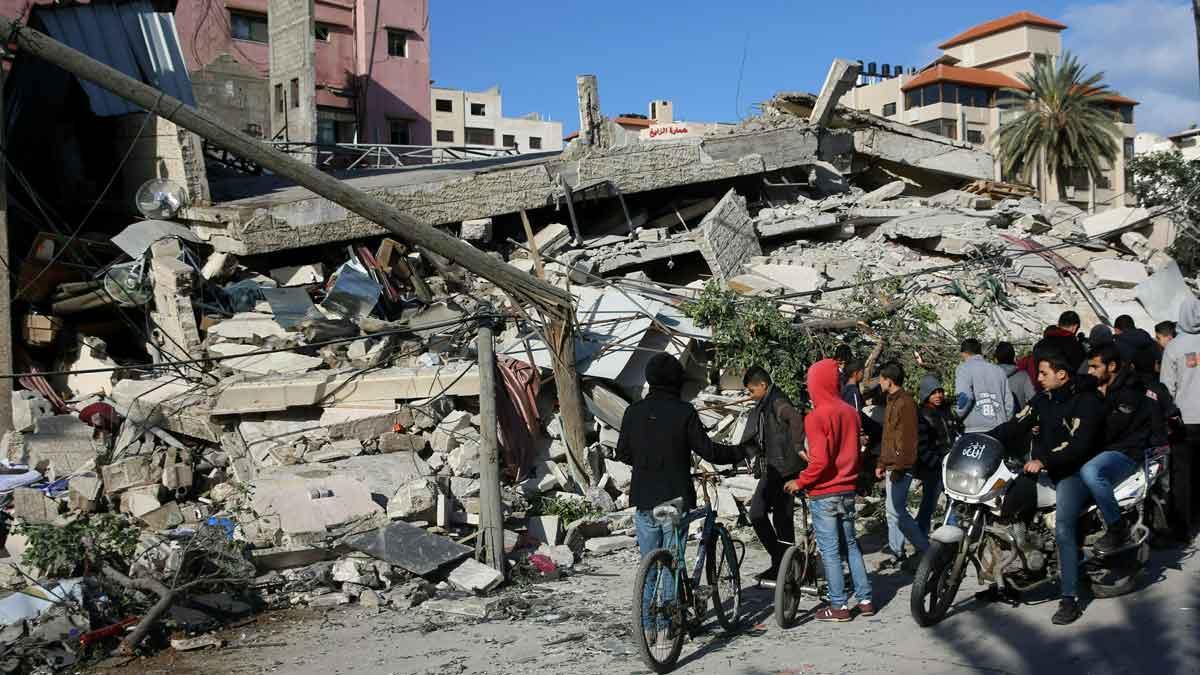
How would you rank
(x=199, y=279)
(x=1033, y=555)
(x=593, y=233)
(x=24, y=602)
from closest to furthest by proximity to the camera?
1. (x=1033, y=555)
2. (x=24, y=602)
3. (x=199, y=279)
4. (x=593, y=233)

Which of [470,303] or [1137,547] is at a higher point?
[470,303]

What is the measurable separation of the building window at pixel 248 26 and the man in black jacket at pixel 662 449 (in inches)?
1199

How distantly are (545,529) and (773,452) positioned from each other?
3.06 meters

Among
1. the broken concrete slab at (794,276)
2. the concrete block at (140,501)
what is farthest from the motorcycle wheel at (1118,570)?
the concrete block at (140,501)

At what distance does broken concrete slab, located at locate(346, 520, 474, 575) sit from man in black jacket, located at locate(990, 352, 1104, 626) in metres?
4.02

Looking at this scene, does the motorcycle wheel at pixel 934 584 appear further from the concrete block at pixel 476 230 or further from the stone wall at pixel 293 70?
the stone wall at pixel 293 70

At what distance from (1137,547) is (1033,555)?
74 centimetres

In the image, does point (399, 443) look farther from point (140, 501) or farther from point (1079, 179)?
point (1079, 179)

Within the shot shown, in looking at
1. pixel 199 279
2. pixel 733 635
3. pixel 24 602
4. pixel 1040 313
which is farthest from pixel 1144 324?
pixel 24 602

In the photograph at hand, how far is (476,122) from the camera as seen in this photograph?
195ft

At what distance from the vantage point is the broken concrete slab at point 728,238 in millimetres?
14078

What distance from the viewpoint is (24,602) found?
265 inches

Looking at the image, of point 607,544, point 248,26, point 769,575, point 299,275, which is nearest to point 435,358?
point 299,275

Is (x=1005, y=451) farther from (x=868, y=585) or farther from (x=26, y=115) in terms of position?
(x=26, y=115)
